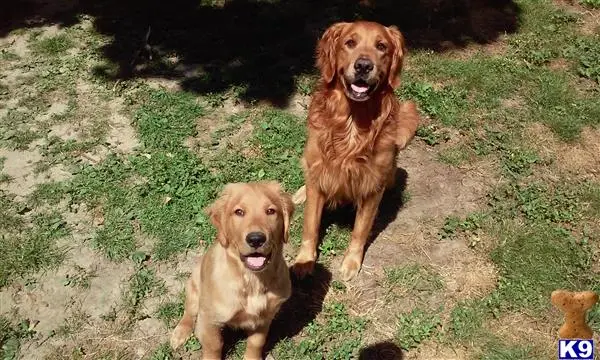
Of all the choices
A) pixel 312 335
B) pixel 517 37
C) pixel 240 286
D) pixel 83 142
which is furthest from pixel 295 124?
pixel 517 37

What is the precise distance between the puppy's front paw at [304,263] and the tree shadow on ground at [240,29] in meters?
2.26

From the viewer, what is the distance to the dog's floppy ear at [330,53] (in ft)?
12.8

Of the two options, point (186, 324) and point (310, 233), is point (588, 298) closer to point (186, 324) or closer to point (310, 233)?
point (310, 233)

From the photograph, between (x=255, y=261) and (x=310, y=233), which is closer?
(x=255, y=261)

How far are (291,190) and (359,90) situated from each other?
1563mm

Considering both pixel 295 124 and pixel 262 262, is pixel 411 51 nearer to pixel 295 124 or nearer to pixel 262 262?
pixel 295 124

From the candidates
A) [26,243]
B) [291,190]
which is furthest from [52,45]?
[291,190]

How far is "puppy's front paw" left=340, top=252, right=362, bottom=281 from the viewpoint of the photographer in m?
4.29

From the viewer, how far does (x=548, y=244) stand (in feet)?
14.9

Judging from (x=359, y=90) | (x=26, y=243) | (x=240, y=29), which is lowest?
(x=26, y=243)

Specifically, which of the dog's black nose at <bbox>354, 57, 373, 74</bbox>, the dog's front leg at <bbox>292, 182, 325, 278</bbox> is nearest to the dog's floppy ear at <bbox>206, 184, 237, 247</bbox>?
the dog's front leg at <bbox>292, 182, 325, 278</bbox>

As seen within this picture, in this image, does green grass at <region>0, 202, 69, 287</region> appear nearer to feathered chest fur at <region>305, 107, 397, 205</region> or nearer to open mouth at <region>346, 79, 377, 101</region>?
feathered chest fur at <region>305, 107, 397, 205</region>

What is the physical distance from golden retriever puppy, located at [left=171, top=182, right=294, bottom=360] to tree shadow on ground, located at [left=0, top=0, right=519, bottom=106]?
3.06 metres

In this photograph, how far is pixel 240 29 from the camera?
7035 mm
